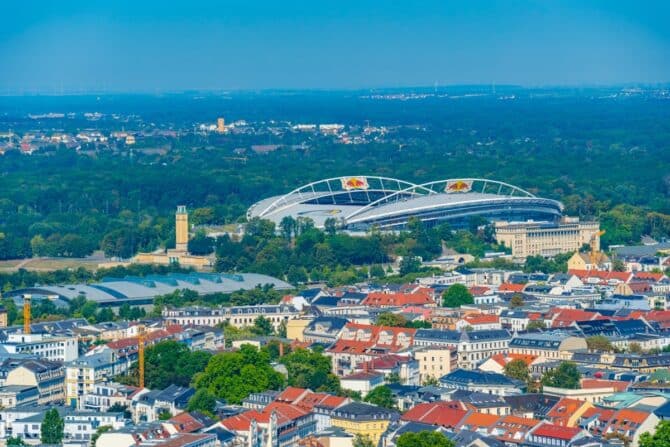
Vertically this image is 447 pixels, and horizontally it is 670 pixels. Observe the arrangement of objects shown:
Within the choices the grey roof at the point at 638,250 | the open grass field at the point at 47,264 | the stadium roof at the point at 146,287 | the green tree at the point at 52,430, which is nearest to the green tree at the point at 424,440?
the green tree at the point at 52,430

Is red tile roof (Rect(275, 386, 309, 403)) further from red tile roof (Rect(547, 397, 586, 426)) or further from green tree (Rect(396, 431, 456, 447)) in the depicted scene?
red tile roof (Rect(547, 397, 586, 426))

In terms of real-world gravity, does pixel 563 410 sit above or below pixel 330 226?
above

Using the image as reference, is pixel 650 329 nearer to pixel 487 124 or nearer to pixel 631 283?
pixel 631 283

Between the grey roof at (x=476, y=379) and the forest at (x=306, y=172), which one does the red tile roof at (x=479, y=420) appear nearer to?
the grey roof at (x=476, y=379)

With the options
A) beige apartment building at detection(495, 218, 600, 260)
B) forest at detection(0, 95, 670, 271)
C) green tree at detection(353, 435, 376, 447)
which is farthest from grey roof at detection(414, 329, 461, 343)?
beige apartment building at detection(495, 218, 600, 260)

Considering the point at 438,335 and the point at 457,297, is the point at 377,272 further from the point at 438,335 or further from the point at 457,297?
the point at 438,335

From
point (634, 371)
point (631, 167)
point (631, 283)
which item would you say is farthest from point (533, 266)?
point (631, 167)

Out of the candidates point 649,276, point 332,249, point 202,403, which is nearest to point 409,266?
point 332,249

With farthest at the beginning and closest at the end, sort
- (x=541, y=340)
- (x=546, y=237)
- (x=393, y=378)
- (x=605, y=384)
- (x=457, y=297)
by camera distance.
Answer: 1. (x=546, y=237)
2. (x=457, y=297)
3. (x=541, y=340)
4. (x=393, y=378)
5. (x=605, y=384)
